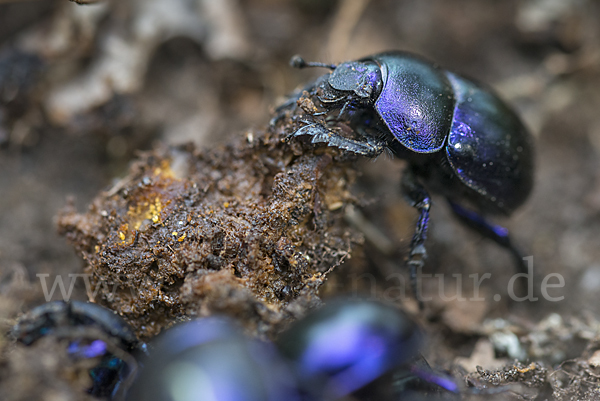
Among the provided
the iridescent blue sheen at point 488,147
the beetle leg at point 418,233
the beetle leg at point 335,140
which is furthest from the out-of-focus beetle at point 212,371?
the iridescent blue sheen at point 488,147

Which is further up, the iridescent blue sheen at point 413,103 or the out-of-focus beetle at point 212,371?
the iridescent blue sheen at point 413,103

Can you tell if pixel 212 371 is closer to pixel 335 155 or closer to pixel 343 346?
pixel 343 346

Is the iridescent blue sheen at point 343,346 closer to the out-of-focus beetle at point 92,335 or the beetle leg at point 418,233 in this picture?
the out-of-focus beetle at point 92,335

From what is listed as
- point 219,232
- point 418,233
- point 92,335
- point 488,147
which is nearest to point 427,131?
point 488,147

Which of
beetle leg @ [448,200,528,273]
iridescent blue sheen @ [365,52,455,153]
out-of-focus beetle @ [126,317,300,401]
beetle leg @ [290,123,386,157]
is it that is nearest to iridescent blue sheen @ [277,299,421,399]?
out-of-focus beetle @ [126,317,300,401]

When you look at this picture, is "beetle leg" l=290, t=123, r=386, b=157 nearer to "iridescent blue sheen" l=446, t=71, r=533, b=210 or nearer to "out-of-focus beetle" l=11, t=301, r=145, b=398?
"iridescent blue sheen" l=446, t=71, r=533, b=210

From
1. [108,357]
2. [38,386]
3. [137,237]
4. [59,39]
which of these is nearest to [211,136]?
[59,39]

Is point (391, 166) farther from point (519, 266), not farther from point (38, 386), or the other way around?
point (38, 386)
